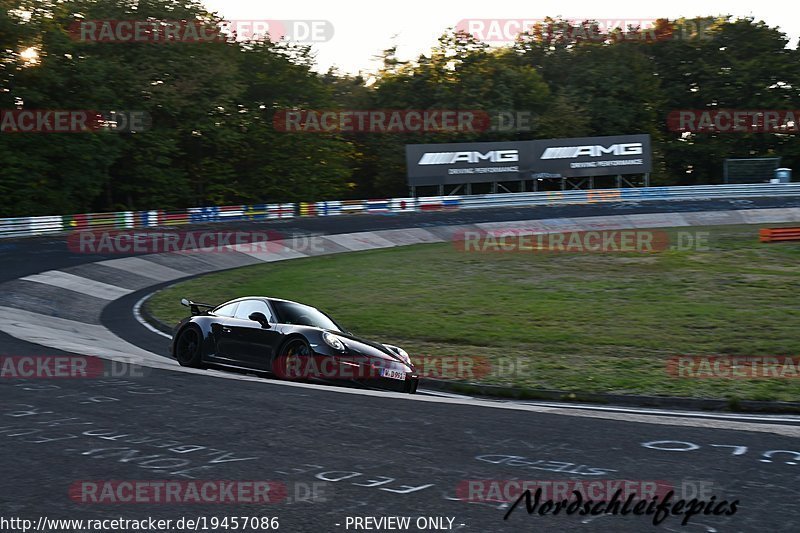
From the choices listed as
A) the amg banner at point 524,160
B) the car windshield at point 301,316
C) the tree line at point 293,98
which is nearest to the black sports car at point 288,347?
the car windshield at point 301,316

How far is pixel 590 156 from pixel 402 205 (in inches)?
506

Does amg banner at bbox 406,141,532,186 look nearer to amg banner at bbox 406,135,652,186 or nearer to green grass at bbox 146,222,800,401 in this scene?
amg banner at bbox 406,135,652,186

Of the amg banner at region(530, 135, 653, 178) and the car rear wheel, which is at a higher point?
the amg banner at region(530, 135, 653, 178)

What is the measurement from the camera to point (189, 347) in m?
13.0

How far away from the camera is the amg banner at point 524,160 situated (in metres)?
50.4

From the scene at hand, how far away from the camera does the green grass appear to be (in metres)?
14.0

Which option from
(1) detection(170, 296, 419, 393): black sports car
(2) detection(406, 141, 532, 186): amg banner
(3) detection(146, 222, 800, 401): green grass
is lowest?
(3) detection(146, 222, 800, 401): green grass

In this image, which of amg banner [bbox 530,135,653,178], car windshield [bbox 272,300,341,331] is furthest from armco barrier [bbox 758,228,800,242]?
car windshield [bbox 272,300,341,331]

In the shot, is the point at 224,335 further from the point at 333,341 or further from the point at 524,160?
the point at 524,160

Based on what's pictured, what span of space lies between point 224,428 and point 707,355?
10.3 m

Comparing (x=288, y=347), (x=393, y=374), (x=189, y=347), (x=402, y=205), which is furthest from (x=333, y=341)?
(x=402, y=205)

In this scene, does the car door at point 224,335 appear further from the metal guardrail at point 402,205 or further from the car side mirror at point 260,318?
the metal guardrail at point 402,205

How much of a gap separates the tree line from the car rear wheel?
32231 mm

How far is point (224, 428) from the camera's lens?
23.7 feet
